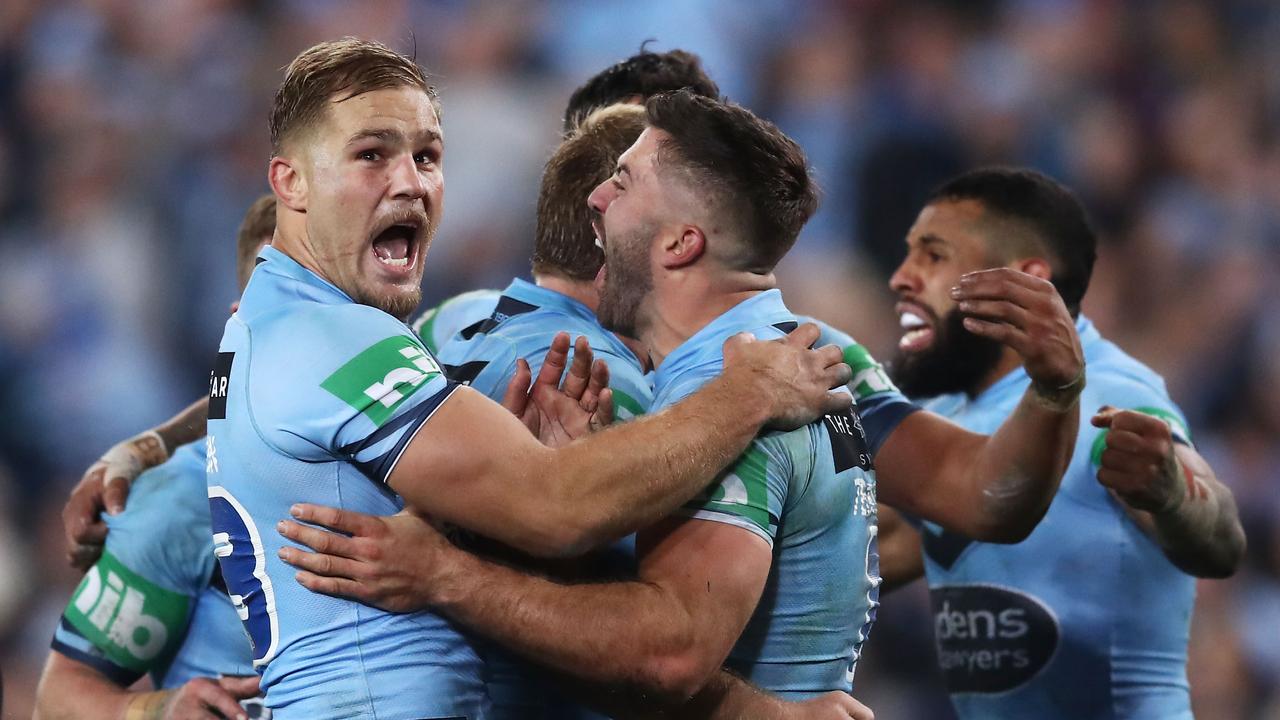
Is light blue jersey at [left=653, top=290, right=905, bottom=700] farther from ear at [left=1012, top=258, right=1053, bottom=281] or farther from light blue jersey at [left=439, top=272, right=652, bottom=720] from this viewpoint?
ear at [left=1012, top=258, right=1053, bottom=281]

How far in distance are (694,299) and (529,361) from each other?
446 millimetres

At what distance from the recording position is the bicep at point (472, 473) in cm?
273

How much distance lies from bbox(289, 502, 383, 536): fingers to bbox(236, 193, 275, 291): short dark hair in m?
1.74

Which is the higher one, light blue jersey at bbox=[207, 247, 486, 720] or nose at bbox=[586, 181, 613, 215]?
nose at bbox=[586, 181, 613, 215]

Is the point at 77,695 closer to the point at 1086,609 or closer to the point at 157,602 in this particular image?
the point at 157,602

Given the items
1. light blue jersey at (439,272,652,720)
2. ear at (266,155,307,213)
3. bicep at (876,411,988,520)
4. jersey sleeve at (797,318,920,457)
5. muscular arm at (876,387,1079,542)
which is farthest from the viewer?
jersey sleeve at (797,318,920,457)

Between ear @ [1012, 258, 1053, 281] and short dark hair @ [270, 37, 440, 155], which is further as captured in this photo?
ear @ [1012, 258, 1053, 281]

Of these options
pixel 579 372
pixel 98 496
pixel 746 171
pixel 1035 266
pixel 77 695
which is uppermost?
pixel 746 171

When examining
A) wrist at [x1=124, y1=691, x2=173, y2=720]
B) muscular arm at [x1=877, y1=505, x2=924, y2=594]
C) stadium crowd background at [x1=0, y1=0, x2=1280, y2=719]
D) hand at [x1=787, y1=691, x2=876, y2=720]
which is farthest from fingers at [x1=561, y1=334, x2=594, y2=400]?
stadium crowd background at [x1=0, y1=0, x2=1280, y2=719]

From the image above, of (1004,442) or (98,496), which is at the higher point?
(1004,442)

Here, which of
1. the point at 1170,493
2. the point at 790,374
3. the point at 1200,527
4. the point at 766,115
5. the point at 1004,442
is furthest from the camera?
the point at 766,115

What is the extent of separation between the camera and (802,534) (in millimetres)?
3107

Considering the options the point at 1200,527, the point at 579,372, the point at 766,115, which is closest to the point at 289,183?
the point at 579,372

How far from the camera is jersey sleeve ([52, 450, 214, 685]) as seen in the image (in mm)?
3879
